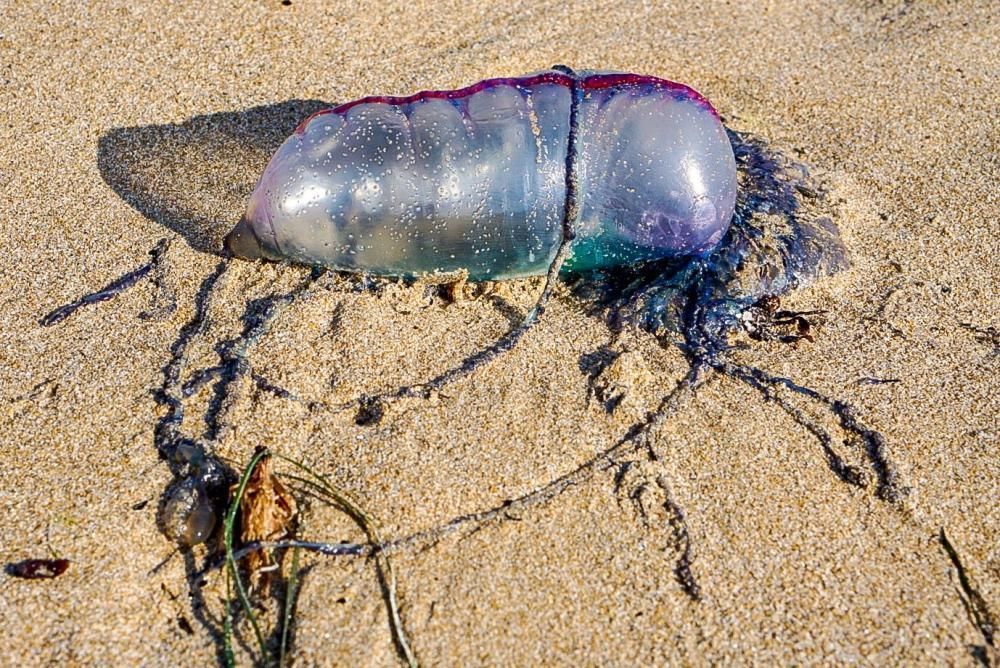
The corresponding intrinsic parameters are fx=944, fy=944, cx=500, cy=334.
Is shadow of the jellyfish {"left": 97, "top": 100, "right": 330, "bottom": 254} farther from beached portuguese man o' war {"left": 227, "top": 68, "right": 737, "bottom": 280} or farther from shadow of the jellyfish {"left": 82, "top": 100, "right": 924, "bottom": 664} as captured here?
beached portuguese man o' war {"left": 227, "top": 68, "right": 737, "bottom": 280}

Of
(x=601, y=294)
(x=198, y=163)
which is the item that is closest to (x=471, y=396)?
(x=601, y=294)

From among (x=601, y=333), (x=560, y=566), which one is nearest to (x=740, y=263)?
(x=601, y=333)

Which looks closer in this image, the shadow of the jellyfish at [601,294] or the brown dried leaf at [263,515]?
the brown dried leaf at [263,515]

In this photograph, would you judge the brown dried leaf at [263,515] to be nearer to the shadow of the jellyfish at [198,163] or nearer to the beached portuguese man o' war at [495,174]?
the beached portuguese man o' war at [495,174]

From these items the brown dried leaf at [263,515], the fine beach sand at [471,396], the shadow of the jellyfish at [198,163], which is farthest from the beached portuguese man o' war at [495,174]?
the brown dried leaf at [263,515]

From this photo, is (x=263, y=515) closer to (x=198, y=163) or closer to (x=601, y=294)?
(x=601, y=294)

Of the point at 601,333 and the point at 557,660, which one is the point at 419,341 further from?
the point at 557,660
